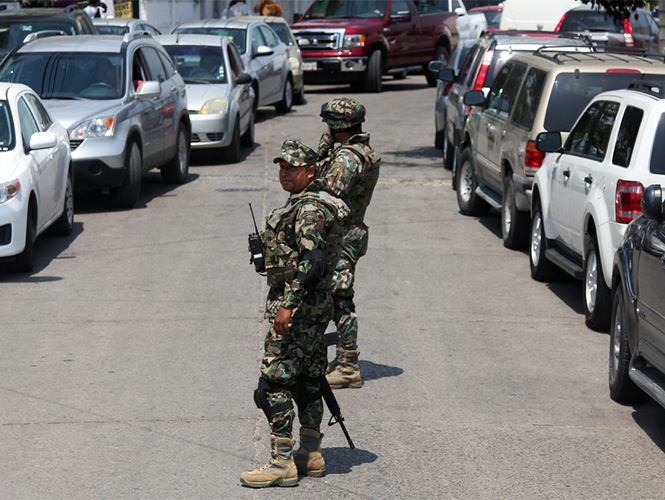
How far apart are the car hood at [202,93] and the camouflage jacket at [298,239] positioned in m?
11.4

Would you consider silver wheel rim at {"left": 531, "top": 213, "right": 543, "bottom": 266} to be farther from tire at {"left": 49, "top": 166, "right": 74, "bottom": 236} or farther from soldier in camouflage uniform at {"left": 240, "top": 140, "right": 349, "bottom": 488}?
soldier in camouflage uniform at {"left": 240, "top": 140, "right": 349, "bottom": 488}

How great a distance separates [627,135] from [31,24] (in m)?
12.4

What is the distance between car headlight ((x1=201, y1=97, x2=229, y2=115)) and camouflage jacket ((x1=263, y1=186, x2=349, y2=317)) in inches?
440

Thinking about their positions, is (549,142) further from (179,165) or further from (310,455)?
(179,165)

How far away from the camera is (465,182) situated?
42.9 ft

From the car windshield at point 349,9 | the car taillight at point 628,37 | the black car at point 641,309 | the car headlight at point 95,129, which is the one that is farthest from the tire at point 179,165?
the car windshield at point 349,9

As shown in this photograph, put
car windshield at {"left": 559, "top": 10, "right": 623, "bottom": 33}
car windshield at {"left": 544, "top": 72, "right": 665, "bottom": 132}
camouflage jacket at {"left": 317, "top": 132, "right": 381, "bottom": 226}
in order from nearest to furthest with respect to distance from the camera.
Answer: camouflage jacket at {"left": 317, "top": 132, "right": 381, "bottom": 226}, car windshield at {"left": 544, "top": 72, "right": 665, "bottom": 132}, car windshield at {"left": 559, "top": 10, "right": 623, "bottom": 33}

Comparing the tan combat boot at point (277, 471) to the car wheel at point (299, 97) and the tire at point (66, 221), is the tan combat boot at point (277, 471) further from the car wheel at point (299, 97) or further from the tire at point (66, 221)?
the car wheel at point (299, 97)

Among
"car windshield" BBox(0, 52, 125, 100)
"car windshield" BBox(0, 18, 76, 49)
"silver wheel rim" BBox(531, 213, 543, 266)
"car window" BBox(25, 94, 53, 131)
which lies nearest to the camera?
"silver wheel rim" BBox(531, 213, 543, 266)

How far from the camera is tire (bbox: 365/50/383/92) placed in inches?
988

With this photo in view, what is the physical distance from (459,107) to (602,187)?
6.40m

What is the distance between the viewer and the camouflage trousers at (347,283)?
6.61 m

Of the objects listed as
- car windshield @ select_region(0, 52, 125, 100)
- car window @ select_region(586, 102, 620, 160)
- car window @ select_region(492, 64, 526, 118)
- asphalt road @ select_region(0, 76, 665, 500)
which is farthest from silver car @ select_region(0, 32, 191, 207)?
car window @ select_region(586, 102, 620, 160)

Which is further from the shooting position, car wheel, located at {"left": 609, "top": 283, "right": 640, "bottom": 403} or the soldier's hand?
car wheel, located at {"left": 609, "top": 283, "right": 640, "bottom": 403}
